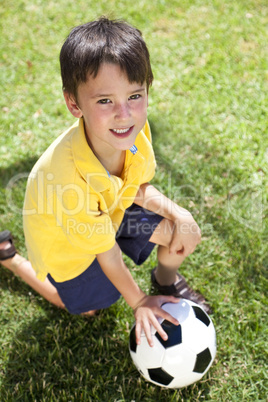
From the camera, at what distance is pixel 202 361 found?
2.13m

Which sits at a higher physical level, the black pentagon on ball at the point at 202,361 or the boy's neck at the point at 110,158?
the boy's neck at the point at 110,158

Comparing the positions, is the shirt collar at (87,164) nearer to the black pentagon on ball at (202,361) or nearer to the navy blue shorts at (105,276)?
the navy blue shorts at (105,276)

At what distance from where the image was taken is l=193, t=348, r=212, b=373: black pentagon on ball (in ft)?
6.94

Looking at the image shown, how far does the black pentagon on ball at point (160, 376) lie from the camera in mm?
2104

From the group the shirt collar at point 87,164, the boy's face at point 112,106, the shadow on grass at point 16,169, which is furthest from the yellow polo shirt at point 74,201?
the shadow on grass at point 16,169

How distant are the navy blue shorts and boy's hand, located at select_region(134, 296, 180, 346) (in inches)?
10.6

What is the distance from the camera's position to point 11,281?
2.83 meters

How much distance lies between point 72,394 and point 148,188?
114 centimetres

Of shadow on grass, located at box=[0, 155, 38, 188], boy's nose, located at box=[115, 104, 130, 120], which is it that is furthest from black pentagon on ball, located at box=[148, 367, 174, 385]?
shadow on grass, located at box=[0, 155, 38, 188]

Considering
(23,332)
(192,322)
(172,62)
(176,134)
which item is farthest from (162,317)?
(172,62)

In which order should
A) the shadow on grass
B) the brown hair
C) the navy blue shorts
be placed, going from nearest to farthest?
1. the brown hair
2. the navy blue shorts
3. the shadow on grass

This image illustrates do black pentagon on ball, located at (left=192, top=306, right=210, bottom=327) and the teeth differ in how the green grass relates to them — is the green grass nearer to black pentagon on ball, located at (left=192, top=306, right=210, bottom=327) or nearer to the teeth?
black pentagon on ball, located at (left=192, top=306, right=210, bottom=327)

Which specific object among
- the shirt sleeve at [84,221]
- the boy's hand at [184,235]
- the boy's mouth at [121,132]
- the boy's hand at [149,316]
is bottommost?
the boy's hand at [149,316]

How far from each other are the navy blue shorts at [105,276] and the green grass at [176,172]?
23 centimetres
